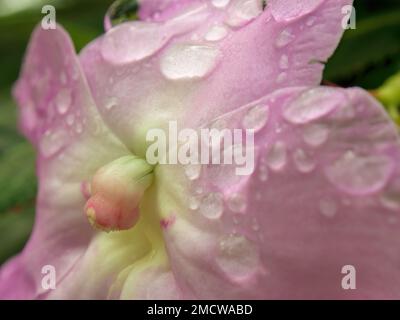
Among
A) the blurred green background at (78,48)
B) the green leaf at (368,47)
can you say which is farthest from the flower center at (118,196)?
the green leaf at (368,47)

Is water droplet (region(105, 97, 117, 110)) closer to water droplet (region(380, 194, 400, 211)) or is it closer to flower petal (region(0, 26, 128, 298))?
flower petal (region(0, 26, 128, 298))

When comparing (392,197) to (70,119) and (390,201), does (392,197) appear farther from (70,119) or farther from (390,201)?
(70,119)

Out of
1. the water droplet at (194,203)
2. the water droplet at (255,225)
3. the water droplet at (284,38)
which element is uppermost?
the water droplet at (284,38)

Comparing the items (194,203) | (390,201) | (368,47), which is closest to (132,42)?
(194,203)

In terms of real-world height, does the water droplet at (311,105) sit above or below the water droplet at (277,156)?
above

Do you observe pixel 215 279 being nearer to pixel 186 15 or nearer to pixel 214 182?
pixel 214 182

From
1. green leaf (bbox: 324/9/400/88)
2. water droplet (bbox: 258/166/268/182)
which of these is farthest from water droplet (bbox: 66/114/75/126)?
green leaf (bbox: 324/9/400/88)

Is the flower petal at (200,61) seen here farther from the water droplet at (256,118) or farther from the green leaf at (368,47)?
the green leaf at (368,47)
